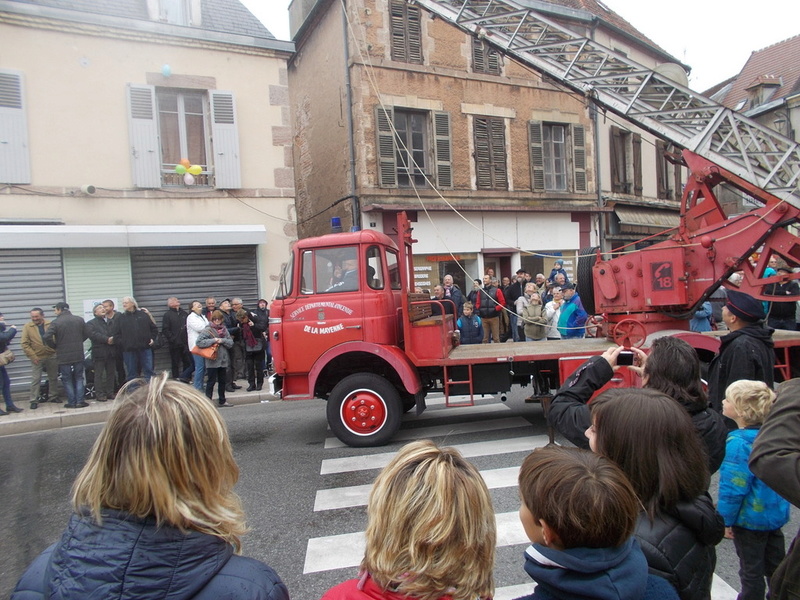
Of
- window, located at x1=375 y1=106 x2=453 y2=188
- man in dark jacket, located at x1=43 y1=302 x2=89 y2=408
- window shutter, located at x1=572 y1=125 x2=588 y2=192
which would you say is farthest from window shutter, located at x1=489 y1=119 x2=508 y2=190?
man in dark jacket, located at x1=43 y1=302 x2=89 y2=408

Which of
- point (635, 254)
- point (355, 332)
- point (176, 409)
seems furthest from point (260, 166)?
point (176, 409)

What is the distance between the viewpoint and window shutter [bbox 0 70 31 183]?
10.9 m

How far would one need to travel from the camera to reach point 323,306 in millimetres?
6727

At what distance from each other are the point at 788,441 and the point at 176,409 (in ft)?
5.68

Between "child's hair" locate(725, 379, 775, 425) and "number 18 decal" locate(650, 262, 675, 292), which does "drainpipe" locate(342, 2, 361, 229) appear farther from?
"child's hair" locate(725, 379, 775, 425)

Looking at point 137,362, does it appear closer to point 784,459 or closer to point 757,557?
point 757,557

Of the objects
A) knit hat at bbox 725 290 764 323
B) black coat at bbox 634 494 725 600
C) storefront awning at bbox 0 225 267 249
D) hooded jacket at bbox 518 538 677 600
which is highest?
storefront awning at bbox 0 225 267 249

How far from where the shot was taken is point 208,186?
1274 centimetres

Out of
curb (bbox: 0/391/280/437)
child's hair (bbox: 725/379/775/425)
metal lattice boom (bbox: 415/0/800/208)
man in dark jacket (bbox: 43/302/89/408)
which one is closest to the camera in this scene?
child's hair (bbox: 725/379/775/425)

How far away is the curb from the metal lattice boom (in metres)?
6.31

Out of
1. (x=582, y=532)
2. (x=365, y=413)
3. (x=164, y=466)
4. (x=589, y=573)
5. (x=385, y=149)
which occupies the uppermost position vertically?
(x=385, y=149)

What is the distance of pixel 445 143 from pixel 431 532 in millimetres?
15331

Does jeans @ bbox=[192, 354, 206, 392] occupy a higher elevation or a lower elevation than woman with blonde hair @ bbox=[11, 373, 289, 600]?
lower

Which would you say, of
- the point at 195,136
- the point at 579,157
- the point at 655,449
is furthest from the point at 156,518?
the point at 579,157
